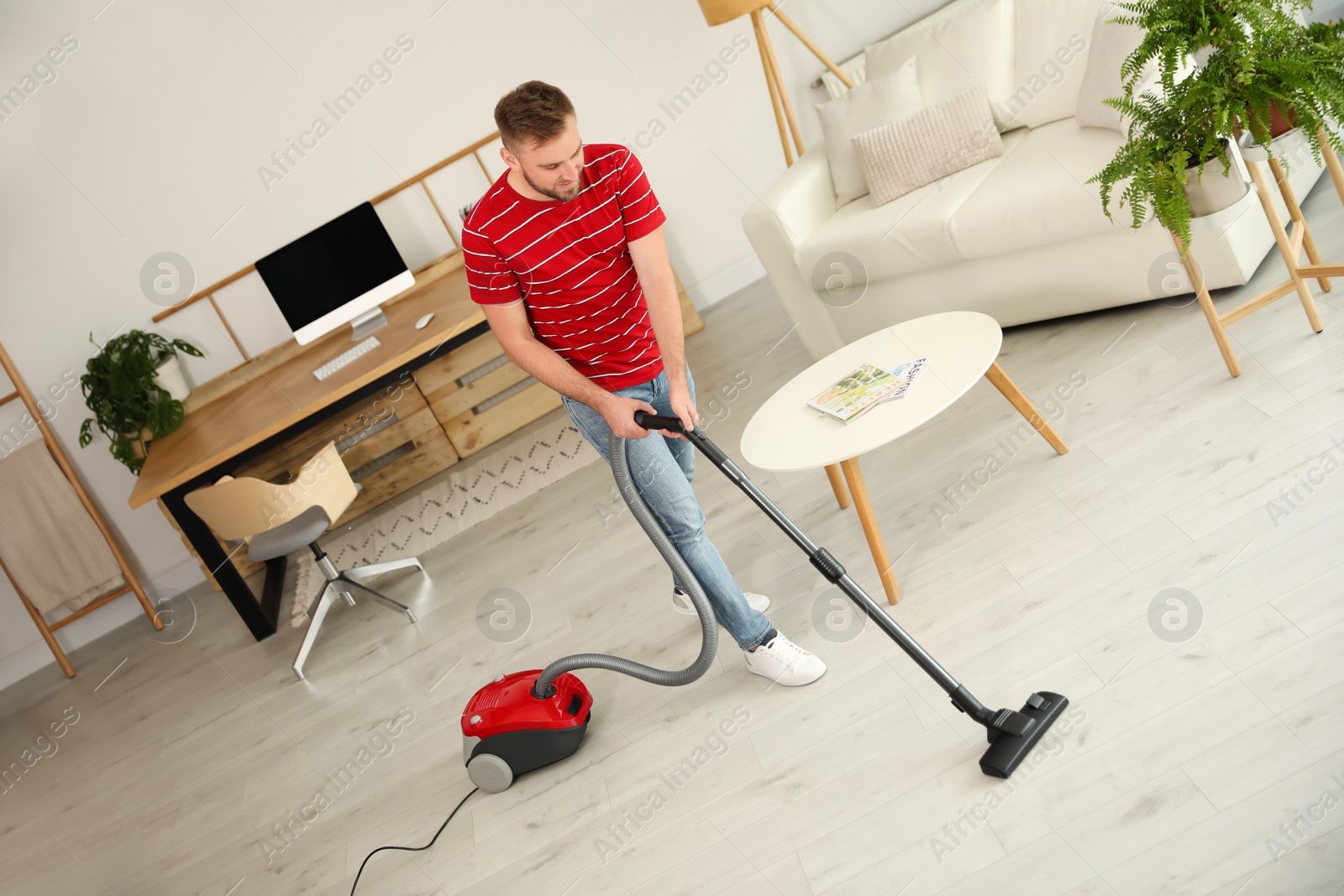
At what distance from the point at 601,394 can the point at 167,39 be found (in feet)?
11.4

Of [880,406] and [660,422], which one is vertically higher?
[660,422]

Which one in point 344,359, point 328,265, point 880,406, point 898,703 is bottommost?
point 898,703

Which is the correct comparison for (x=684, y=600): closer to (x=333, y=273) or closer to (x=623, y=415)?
(x=623, y=415)

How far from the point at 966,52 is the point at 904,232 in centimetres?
78

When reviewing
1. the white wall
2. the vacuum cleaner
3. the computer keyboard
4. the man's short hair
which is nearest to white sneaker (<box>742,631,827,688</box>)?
the vacuum cleaner

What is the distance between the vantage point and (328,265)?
164 inches

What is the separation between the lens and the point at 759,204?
3422 mm

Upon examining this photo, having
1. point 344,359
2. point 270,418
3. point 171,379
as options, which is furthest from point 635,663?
point 171,379

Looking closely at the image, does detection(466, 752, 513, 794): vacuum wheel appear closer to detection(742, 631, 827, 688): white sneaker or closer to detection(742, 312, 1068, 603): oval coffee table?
detection(742, 631, 827, 688): white sneaker

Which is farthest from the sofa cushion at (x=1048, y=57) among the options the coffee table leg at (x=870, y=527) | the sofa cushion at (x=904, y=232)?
the coffee table leg at (x=870, y=527)

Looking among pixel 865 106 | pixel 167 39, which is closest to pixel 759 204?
pixel 865 106

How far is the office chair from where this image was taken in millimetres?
3244

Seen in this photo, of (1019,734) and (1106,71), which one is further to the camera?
(1106,71)

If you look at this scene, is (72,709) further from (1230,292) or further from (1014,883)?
(1230,292)
